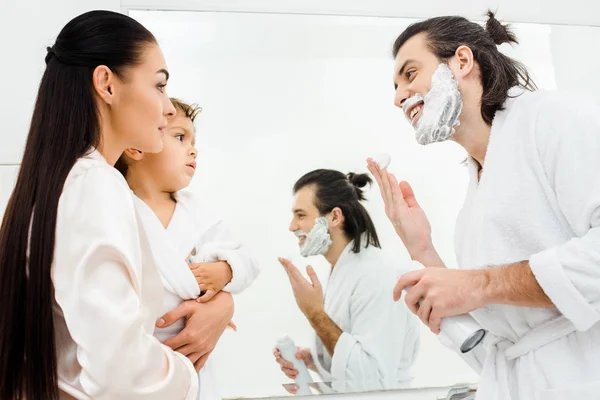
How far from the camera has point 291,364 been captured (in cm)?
155

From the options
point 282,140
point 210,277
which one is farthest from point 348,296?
point 210,277

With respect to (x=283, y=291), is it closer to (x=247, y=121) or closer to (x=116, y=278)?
(x=247, y=121)

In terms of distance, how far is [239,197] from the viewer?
1595 millimetres

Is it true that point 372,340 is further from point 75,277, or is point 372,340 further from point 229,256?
point 75,277

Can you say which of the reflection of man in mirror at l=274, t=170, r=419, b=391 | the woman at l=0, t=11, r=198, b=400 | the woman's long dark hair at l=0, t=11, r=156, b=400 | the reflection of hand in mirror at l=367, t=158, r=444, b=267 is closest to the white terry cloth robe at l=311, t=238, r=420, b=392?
the reflection of man in mirror at l=274, t=170, r=419, b=391

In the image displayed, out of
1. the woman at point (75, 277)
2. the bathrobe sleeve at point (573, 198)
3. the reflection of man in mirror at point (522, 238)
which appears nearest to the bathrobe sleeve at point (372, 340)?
the reflection of man in mirror at point (522, 238)

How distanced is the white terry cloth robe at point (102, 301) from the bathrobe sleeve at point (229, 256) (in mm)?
354

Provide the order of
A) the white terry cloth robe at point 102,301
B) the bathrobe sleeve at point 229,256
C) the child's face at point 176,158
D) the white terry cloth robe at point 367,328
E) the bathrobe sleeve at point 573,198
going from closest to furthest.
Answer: the white terry cloth robe at point 102,301 < the bathrobe sleeve at point 573,198 < the bathrobe sleeve at point 229,256 < the child's face at point 176,158 < the white terry cloth robe at point 367,328

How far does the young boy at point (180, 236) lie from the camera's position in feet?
3.54

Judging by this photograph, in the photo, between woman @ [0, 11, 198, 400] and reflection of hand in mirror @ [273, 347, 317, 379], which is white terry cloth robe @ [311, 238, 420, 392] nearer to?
reflection of hand in mirror @ [273, 347, 317, 379]

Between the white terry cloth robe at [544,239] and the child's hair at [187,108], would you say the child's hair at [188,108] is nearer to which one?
the child's hair at [187,108]

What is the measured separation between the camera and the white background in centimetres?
154

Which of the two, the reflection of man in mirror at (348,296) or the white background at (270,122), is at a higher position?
the white background at (270,122)

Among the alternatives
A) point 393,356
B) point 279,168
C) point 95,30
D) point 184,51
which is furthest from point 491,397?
point 184,51
